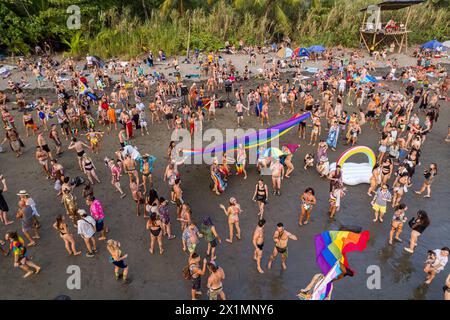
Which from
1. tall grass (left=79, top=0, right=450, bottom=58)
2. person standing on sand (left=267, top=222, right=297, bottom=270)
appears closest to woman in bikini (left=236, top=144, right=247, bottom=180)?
person standing on sand (left=267, top=222, right=297, bottom=270)

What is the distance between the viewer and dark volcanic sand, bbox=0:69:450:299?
23.6 feet

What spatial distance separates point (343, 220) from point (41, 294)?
308 inches

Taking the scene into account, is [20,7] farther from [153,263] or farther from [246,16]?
[153,263]

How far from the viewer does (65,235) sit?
7652 mm

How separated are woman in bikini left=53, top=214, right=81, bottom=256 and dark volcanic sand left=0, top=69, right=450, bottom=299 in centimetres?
18

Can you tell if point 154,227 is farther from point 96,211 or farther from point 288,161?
point 288,161

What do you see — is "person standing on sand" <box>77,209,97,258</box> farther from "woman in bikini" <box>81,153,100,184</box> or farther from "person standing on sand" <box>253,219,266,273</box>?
"person standing on sand" <box>253,219,266,273</box>

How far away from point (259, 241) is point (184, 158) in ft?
18.1

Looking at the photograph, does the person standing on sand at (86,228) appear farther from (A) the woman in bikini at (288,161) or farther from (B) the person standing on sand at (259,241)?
(A) the woman in bikini at (288,161)

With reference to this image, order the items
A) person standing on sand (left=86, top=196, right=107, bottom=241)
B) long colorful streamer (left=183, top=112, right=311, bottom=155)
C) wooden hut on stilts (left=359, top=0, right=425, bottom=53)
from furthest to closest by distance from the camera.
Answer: wooden hut on stilts (left=359, top=0, right=425, bottom=53)
long colorful streamer (left=183, top=112, right=311, bottom=155)
person standing on sand (left=86, top=196, right=107, bottom=241)

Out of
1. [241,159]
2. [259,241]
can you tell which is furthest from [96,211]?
[241,159]

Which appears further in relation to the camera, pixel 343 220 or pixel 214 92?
pixel 214 92

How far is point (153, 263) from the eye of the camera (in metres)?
7.89

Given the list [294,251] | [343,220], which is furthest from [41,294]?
[343,220]
